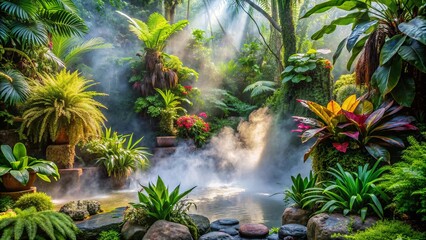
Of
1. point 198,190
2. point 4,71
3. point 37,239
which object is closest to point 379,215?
point 37,239

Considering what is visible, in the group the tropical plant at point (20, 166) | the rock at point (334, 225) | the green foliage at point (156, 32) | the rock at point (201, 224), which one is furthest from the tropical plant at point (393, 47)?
the green foliage at point (156, 32)

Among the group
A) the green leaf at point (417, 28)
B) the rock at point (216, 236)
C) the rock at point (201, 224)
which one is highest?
the green leaf at point (417, 28)

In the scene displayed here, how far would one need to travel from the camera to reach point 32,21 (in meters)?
5.82

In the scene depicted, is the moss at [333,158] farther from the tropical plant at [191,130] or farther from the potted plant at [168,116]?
the potted plant at [168,116]

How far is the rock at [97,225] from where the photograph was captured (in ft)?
10.1

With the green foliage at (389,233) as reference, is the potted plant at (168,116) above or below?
above

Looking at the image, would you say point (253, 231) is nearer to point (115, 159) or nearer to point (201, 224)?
point (201, 224)

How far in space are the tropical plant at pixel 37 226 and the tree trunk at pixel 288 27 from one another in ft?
21.0

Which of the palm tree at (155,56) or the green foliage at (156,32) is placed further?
the palm tree at (155,56)

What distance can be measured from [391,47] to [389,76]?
1.06 feet

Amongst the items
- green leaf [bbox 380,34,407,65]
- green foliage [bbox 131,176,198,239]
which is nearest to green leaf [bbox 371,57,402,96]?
green leaf [bbox 380,34,407,65]

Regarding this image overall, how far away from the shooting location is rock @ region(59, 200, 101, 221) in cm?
343

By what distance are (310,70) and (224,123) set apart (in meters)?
3.30

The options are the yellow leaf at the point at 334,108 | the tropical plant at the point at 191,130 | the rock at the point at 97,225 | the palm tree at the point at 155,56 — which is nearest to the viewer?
the rock at the point at 97,225
